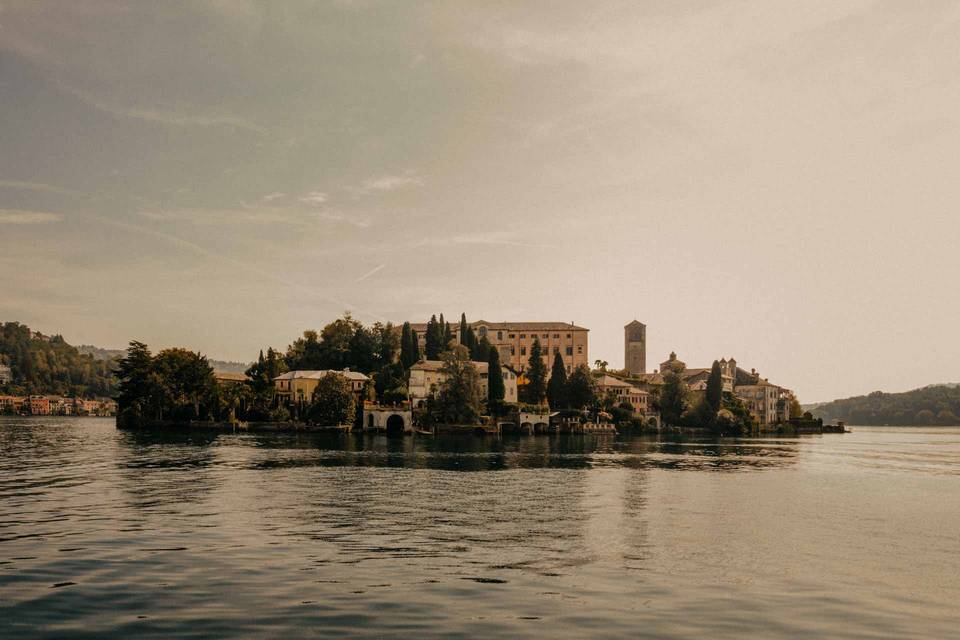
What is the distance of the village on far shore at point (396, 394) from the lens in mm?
142750

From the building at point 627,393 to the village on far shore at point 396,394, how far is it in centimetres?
49

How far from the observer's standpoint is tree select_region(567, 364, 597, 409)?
159625mm

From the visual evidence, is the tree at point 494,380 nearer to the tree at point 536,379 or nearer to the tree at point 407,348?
the tree at point 536,379

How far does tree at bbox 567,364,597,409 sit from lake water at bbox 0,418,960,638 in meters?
107

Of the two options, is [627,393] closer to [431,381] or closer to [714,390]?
[714,390]

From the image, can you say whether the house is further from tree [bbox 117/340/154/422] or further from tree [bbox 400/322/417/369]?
tree [bbox 117/340/154/422]

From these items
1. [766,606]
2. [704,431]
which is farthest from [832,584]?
[704,431]

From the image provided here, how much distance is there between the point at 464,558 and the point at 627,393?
556 ft

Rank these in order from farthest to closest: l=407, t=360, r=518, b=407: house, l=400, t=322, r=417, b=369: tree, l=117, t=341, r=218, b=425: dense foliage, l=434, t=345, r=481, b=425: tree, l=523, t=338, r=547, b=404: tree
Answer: l=400, t=322, r=417, b=369: tree < l=523, t=338, r=547, b=404: tree < l=407, t=360, r=518, b=407: house < l=117, t=341, r=218, b=425: dense foliage < l=434, t=345, r=481, b=425: tree

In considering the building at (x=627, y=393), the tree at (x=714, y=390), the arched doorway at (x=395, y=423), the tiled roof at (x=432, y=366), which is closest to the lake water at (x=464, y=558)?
the arched doorway at (x=395, y=423)

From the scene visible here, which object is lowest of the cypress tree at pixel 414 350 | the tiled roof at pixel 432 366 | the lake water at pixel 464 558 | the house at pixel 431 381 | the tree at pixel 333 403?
the lake water at pixel 464 558

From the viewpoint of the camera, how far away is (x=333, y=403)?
141 m

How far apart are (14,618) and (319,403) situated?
12703 cm

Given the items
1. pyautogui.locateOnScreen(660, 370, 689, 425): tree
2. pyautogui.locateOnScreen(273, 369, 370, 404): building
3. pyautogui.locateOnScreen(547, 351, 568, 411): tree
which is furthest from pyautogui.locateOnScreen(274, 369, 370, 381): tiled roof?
pyautogui.locateOnScreen(660, 370, 689, 425): tree
